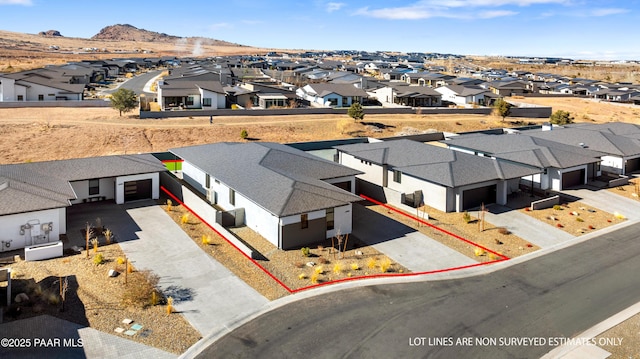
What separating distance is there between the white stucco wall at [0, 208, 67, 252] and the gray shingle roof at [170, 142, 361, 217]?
10.8 meters

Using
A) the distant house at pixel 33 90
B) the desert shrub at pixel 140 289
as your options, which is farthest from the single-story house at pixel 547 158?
the distant house at pixel 33 90

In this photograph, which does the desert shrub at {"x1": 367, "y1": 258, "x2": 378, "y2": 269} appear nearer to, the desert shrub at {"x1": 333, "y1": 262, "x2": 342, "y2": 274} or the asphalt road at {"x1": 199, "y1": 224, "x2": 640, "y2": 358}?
the desert shrub at {"x1": 333, "y1": 262, "x2": 342, "y2": 274}

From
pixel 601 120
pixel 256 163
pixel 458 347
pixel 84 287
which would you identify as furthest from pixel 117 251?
pixel 601 120

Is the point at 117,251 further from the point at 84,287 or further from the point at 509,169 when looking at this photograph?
the point at 509,169

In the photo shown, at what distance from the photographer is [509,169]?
39.0 m

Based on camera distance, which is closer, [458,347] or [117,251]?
[458,347]

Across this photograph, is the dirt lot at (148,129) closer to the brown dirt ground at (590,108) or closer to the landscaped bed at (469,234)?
the brown dirt ground at (590,108)

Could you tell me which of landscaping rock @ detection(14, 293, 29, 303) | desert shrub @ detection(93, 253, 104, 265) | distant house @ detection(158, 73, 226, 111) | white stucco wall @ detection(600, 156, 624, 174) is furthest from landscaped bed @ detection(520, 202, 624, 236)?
distant house @ detection(158, 73, 226, 111)

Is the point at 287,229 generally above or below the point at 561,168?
below

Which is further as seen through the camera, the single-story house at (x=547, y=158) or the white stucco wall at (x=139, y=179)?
the single-story house at (x=547, y=158)

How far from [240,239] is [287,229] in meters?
3.49

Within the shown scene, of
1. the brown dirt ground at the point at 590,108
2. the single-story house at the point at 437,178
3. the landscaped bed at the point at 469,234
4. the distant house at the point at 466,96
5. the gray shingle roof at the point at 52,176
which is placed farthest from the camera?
the distant house at the point at 466,96

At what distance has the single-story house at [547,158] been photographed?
42.2 m

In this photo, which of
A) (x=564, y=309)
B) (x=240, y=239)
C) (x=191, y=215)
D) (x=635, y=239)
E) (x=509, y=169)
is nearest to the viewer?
(x=564, y=309)
